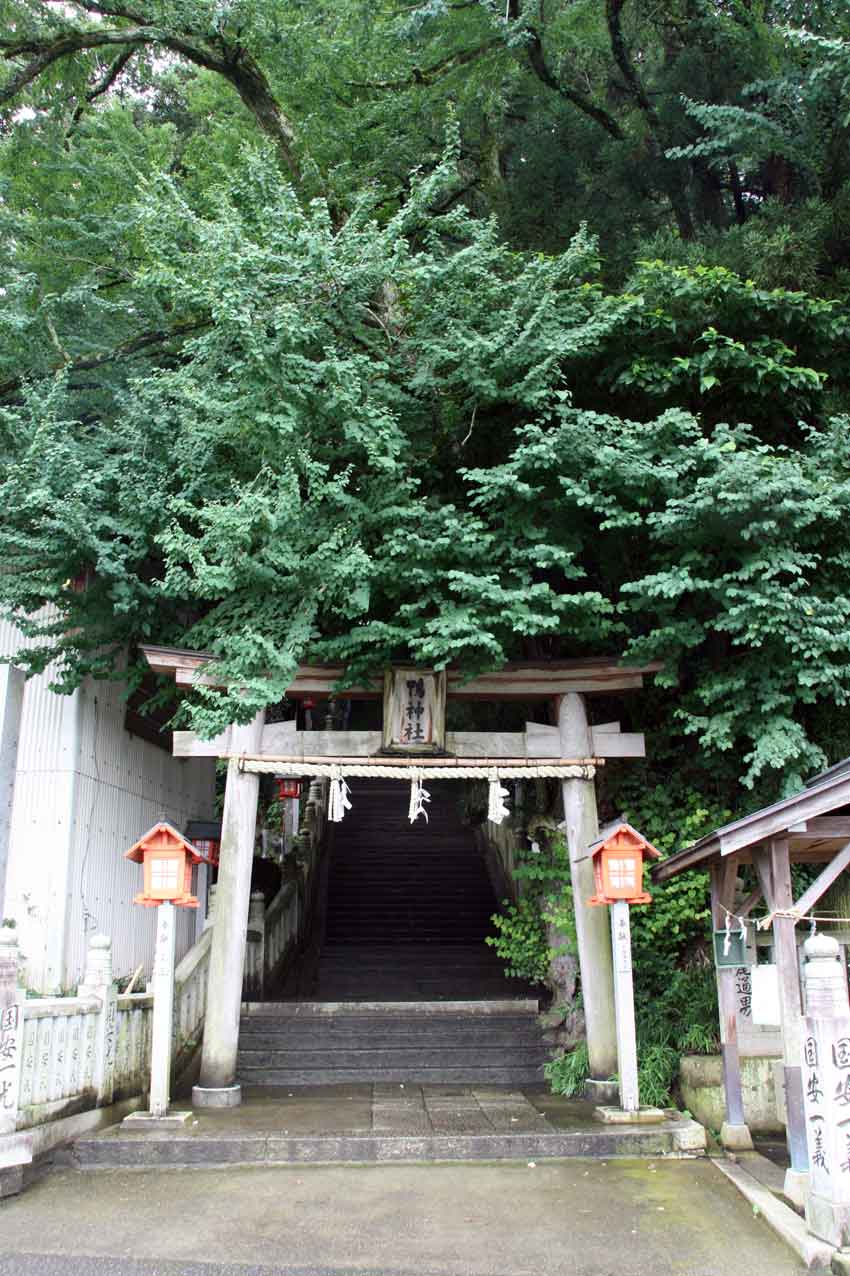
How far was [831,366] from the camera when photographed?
10727 mm

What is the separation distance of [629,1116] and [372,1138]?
232 cm

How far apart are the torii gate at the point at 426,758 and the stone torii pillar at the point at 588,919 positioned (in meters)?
0.01

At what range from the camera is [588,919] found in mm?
9617

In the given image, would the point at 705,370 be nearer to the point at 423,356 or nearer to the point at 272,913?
the point at 423,356

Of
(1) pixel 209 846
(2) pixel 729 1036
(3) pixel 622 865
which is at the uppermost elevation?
(1) pixel 209 846

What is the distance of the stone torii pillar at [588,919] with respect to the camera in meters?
9.27

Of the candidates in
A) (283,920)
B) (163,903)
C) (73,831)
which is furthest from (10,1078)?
(283,920)

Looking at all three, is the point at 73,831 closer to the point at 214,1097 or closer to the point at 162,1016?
the point at 162,1016

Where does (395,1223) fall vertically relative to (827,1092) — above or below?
below

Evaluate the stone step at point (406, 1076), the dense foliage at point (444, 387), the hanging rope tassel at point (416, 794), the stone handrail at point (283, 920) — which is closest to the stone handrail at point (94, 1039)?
the stone step at point (406, 1076)

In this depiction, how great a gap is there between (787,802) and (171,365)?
9769mm

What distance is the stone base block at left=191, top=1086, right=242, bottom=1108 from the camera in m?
8.90

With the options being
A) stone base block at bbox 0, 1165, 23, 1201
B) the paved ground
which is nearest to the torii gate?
the paved ground

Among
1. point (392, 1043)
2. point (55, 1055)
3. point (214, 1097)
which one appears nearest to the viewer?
point (55, 1055)
